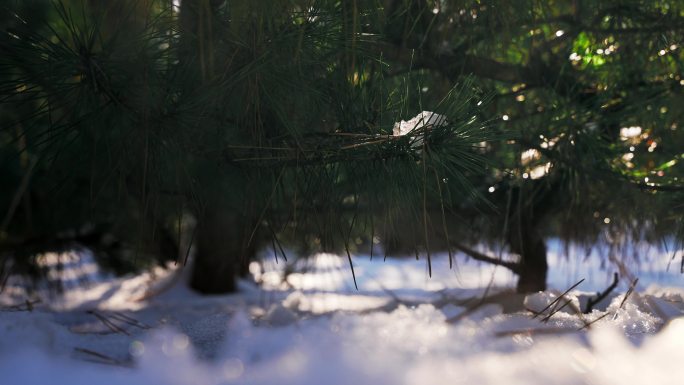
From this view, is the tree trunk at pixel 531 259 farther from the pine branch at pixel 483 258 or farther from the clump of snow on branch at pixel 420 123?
the clump of snow on branch at pixel 420 123

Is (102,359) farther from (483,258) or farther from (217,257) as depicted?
(217,257)

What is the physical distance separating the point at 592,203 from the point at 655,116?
26 cm

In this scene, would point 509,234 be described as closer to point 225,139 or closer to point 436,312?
point 436,312

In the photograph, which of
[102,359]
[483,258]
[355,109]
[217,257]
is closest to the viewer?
[102,359]

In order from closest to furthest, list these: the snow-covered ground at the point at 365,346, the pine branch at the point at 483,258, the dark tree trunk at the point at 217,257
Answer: the snow-covered ground at the point at 365,346, the pine branch at the point at 483,258, the dark tree trunk at the point at 217,257

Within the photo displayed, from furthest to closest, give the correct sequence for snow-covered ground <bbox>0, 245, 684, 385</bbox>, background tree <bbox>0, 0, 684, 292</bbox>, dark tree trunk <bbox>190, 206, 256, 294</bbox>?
dark tree trunk <bbox>190, 206, 256, 294</bbox> → background tree <bbox>0, 0, 684, 292</bbox> → snow-covered ground <bbox>0, 245, 684, 385</bbox>

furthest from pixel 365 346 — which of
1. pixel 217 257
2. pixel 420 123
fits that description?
pixel 217 257

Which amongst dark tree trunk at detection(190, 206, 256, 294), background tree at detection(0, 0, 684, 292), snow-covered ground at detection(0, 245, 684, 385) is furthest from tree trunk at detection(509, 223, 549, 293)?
dark tree trunk at detection(190, 206, 256, 294)

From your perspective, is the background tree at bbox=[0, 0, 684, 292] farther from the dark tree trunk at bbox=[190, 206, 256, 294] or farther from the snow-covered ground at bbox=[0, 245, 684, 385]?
the dark tree trunk at bbox=[190, 206, 256, 294]

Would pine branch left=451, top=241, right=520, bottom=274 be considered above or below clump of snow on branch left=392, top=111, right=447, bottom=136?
below

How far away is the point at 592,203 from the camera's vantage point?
155cm

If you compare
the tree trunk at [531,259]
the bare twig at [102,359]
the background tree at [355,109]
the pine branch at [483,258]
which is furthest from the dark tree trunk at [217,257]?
the bare twig at [102,359]

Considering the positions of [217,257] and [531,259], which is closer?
[531,259]

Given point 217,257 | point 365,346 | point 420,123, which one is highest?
point 420,123
